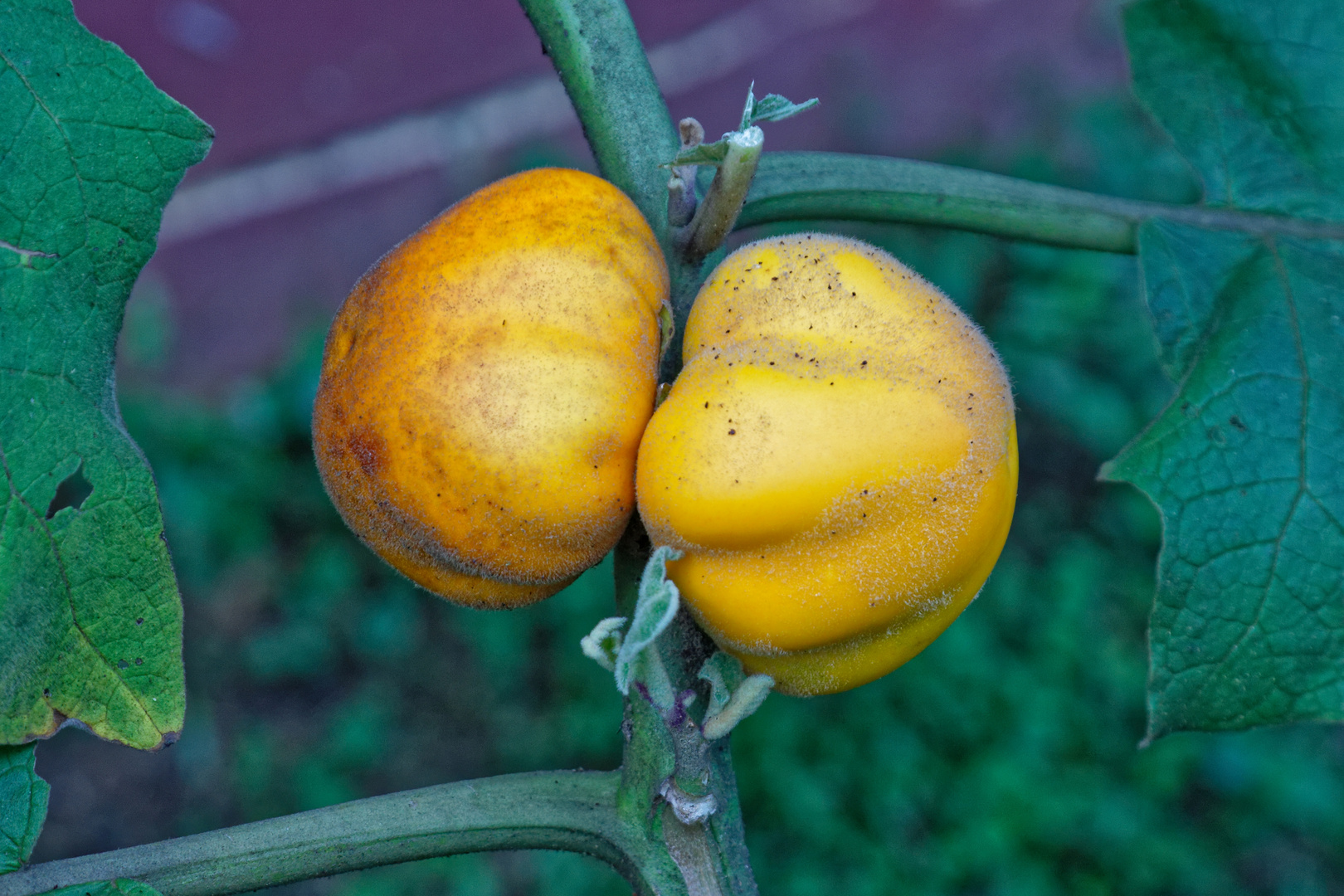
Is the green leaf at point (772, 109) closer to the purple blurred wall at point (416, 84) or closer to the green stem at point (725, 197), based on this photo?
the green stem at point (725, 197)

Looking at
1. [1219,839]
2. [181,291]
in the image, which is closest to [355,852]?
[1219,839]

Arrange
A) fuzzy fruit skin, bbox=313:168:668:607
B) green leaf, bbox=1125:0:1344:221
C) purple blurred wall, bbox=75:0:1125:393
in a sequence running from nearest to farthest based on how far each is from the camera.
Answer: fuzzy fruit skin, bbox=313:168:668:607
green leaf, bbox=1125:0:1344:221
purple blurred wall, bbox=75:0:1125:393

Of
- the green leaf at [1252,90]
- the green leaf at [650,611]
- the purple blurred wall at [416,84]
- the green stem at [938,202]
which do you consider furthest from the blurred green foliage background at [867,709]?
the green leaf at [650,611]

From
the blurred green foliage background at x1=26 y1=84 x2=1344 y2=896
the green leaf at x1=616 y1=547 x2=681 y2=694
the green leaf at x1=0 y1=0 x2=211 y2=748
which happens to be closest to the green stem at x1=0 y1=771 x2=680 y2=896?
the green leaf at x1=0 y1=0 x2=211 y2=748

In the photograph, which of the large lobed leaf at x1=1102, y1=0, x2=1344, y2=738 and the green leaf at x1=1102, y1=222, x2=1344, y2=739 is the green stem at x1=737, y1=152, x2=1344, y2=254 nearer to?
the large lobed leaf at x1=1102, y1=0, x2=1344, y2=738

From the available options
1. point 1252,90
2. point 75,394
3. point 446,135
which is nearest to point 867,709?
point 1252,90

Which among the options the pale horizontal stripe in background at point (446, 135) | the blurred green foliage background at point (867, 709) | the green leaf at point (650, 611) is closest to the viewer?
the green leaf at point (650, 611)

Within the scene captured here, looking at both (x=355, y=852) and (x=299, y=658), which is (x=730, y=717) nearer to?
(x=355, y=852)
